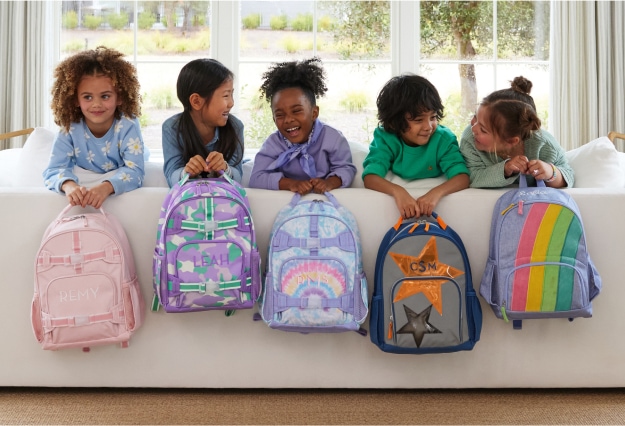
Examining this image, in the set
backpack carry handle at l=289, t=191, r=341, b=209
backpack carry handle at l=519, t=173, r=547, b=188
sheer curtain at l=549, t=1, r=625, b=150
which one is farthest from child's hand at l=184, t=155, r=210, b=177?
sheer curtain at l=549, t=1, r=625, b=150

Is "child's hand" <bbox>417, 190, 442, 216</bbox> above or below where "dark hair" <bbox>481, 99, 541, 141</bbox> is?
below

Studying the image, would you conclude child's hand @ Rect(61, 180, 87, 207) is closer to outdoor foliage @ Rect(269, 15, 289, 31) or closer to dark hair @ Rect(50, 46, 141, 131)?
Result: dark hair @ Rect(50, 46, 141, 131)

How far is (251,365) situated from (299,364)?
0.13 metres

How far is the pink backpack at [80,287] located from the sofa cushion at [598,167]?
1.37 m

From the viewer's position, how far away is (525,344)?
198 centimetres

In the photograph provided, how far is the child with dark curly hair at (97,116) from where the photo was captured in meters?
2.13

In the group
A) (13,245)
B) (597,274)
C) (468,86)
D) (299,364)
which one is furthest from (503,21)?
(13,245)

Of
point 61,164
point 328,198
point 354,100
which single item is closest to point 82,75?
point 61,164

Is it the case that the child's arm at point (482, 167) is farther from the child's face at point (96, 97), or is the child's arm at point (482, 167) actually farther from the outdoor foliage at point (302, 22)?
the outdoor foliage at point (302, 22)

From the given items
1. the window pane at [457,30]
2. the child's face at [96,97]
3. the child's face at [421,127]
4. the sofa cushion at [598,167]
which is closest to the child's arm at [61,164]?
the child's face at [96,97]

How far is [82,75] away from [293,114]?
644 millimetres

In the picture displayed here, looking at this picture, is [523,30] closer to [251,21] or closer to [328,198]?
[251,21]

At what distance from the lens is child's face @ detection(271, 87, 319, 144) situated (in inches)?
88.6

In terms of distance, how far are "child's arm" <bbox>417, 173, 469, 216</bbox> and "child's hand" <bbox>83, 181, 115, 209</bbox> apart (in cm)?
85
